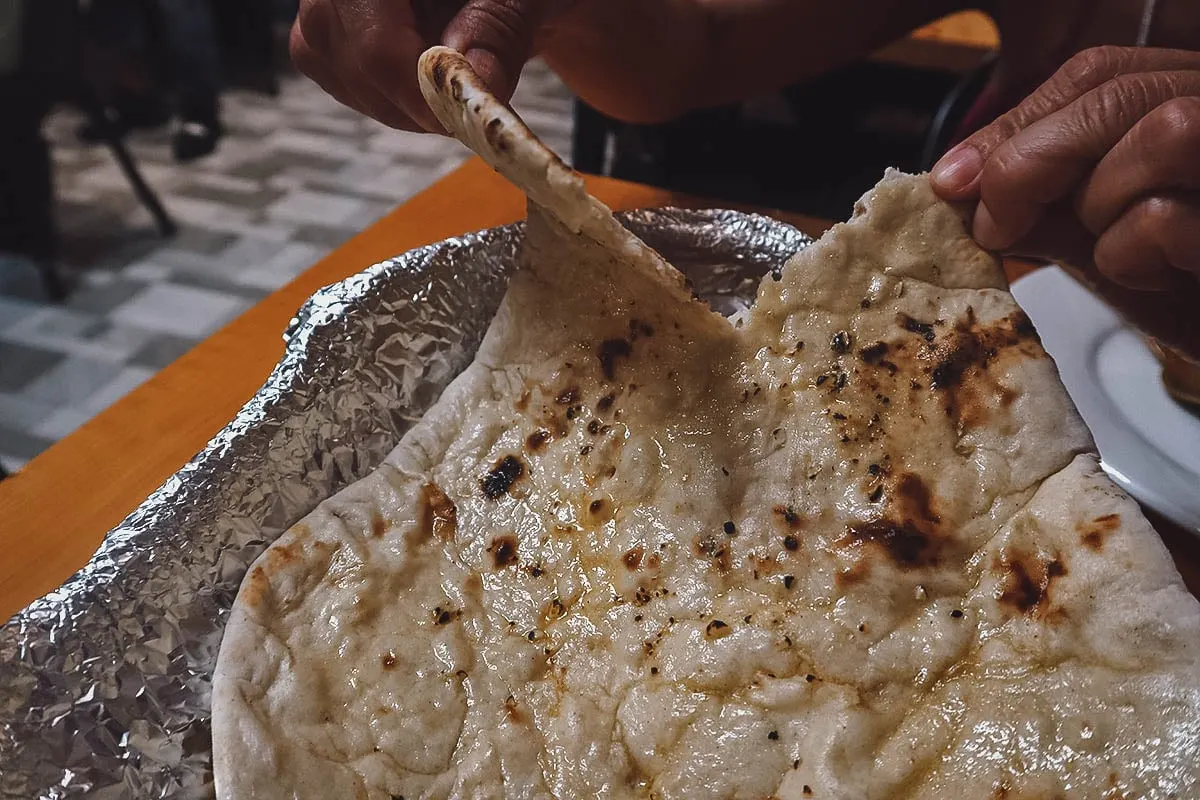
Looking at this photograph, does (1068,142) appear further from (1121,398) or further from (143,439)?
(143,439)

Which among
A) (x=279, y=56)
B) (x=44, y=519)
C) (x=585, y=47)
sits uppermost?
(x=585, y=47)

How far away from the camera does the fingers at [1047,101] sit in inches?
37.0

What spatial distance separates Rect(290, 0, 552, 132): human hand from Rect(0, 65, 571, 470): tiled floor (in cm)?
164

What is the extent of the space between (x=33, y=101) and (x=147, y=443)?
7.78ft

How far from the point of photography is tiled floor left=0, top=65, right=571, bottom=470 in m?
2.73

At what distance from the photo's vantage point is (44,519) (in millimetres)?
1122

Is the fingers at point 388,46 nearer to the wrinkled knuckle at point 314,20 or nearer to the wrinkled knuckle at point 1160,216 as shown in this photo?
the wrinkled knuckle at point 314,20

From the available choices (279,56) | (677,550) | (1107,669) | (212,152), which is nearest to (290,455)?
(677,550)

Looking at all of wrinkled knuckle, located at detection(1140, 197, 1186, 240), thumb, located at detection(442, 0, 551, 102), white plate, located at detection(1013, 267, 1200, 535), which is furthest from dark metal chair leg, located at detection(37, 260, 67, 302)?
wrinkled knuckle, located at detection(1140, 197, 1186, 240)

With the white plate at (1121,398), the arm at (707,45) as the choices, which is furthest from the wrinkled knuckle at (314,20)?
the white plate at (1121,398)

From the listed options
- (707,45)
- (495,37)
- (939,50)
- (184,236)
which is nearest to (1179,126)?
(495,37)

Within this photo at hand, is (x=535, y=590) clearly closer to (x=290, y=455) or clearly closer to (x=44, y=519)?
(x=290, y=455)

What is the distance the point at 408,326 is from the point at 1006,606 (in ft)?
2.79

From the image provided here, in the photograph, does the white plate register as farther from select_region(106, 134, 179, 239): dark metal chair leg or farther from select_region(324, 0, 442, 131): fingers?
select_region(106, 134, 179, 239): dark metal chair leg
